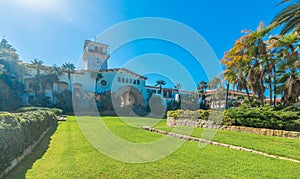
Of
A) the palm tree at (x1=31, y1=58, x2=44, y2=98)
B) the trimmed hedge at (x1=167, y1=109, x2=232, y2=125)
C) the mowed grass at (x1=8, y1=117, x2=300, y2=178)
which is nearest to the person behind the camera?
the mowed grass at (x1=8, y1=117, x2=300, y2=178)

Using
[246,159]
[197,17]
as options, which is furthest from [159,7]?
[246,159]

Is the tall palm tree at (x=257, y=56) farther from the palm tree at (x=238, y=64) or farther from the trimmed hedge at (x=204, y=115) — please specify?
the trimmed hedge at (x=204, y=115)

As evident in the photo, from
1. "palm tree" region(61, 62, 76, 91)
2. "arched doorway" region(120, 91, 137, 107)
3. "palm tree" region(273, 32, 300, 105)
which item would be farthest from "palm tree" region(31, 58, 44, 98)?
"palm tree" region(273, 32, 300, 105)

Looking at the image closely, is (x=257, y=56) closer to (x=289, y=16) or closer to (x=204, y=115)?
(x=204, y=115)

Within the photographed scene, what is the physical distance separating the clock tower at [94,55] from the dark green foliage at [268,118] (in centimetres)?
3070

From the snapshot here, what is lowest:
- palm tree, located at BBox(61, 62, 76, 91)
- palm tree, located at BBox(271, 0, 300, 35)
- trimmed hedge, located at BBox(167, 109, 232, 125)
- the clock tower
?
trimmed hedge, located at BBox(167, 109, 232, 125)

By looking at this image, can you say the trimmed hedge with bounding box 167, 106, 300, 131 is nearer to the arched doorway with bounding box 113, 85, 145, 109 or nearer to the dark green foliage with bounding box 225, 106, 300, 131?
the dark green foliage with bounding box 225, 106, 300, 131

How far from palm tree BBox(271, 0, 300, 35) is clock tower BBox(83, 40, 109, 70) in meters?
32.7

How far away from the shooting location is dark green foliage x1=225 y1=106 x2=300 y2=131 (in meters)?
8.49

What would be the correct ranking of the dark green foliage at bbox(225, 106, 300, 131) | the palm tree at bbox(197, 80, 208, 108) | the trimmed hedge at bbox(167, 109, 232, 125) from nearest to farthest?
the dark green foliage at bbox(225, 106, 300, 131) → the trimmed hedge at bbox(167, 109, 232, 125) → the palm tree at bbox(197, 80, 208, 108)

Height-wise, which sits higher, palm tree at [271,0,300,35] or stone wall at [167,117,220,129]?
palm tree at [271,0,300,35]

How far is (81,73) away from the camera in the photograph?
32.4 m

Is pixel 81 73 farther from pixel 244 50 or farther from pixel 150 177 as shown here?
pixel 150 177

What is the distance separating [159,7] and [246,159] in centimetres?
904
